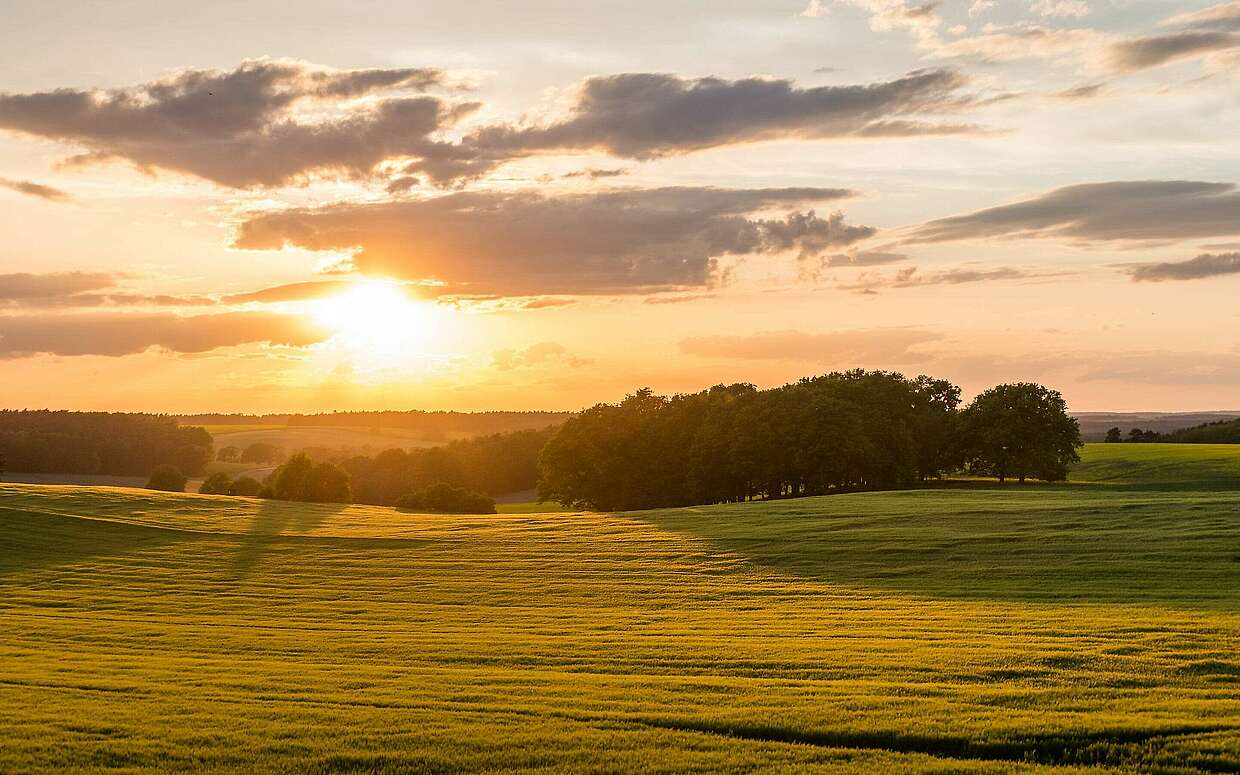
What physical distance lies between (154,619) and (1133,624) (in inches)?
1009

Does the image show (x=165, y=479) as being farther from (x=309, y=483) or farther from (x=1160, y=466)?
(x=1160, y=466)

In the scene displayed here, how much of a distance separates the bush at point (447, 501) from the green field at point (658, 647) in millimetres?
37162

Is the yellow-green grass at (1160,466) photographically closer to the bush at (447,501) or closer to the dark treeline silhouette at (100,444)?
the bush at (447,501)

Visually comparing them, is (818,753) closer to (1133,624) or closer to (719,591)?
(1133,624)

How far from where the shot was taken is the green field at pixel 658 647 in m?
13.3

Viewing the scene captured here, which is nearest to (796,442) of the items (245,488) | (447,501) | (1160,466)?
(447,501)

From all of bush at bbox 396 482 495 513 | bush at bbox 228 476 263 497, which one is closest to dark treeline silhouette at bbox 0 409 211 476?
bush at bbox 228 476 263 497

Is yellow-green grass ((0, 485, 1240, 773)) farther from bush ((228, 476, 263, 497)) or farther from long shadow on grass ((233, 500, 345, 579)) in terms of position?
bush ((228, 476, 263, 497))

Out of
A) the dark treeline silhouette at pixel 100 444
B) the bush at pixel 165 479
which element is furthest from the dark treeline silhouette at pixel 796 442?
the dark treeline silhouette at pixel 100 444

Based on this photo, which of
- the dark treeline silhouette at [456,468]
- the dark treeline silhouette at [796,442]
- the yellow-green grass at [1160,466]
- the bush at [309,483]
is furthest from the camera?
the dark treeline silhouette at [456,468]

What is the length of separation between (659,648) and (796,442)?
62392 millimetres

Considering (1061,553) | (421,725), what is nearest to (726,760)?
(421,725)

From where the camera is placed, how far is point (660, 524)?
183 feet

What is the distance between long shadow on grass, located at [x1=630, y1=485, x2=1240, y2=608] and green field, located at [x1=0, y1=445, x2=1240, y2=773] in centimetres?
20
